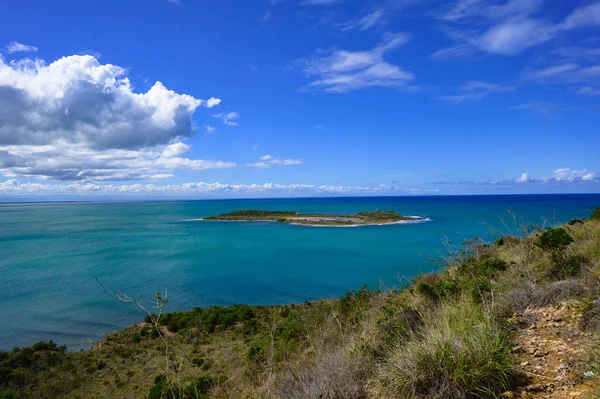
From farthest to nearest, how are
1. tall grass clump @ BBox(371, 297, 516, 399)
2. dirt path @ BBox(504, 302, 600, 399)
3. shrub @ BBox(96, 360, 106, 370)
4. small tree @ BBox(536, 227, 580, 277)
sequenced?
shrub @ BBox(96, 360, 106, 370) < small tree @ BBox(536, 227, 580, 277) < tall grass clump @ BBox(371, 297, 516, 399) < dirt path @ BBox(504, 302, 600, 399)

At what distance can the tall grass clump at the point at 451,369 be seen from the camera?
3.69 m

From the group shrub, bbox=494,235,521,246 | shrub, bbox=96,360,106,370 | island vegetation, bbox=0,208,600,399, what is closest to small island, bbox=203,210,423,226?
shrub, bbox=494,235,521,246

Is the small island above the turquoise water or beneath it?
above

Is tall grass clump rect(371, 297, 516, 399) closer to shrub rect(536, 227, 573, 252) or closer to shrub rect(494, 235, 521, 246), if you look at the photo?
shrub rect(536, 227, 573, 252)

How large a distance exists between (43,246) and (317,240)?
136ft

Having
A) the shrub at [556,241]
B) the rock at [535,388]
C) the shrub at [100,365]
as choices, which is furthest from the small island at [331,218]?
the rock at [535,388]

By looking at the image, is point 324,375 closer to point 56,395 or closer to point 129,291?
point 56,395

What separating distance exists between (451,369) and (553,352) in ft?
4.42

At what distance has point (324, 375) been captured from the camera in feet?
15.7

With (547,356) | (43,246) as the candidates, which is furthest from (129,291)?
(43,246)

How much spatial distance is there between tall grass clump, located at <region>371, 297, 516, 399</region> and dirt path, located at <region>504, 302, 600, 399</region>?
0.22m

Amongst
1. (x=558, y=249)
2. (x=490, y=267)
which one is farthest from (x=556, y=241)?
(x=490, y=267)

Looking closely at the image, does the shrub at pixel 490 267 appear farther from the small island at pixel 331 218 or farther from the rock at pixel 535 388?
the small island at pixel 331 218

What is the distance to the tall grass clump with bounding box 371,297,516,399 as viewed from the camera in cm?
369
